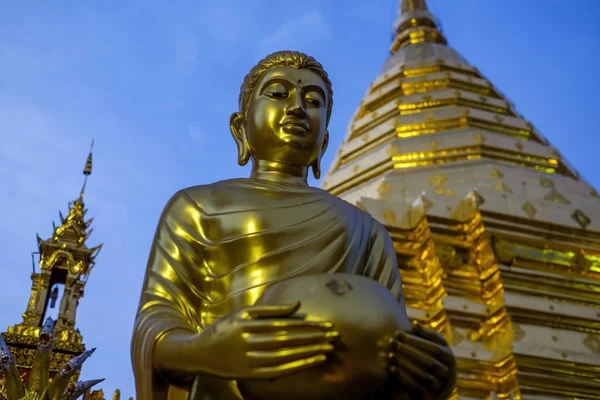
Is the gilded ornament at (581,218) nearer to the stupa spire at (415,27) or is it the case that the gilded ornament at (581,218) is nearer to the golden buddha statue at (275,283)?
the golden buddha statue at (275,283)

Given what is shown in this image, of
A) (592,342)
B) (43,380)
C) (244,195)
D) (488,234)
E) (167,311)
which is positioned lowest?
(167,311)

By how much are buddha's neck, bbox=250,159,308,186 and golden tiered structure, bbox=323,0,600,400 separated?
5.14 meters

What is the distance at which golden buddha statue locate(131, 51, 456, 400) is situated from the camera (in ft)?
5.88

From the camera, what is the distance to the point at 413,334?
1882 millimetres

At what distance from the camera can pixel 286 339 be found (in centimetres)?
176

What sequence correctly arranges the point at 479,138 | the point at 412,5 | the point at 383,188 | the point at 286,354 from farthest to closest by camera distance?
the point at 412,5, the point at 479,138, the point at 383,188, the point at 286,354

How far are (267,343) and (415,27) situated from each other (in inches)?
598

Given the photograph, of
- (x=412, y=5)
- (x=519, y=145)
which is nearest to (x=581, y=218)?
(x=519, y=145)

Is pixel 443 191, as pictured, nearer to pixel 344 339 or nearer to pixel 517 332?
pixel 517 332

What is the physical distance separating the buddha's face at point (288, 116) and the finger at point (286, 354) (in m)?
0.99

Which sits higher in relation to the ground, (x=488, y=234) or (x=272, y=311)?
(x=488, y=234)

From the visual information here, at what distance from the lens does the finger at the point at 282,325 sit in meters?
1.77

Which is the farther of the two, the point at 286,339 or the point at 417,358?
the point at 417,358

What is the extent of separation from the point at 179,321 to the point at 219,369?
11.0 inches
